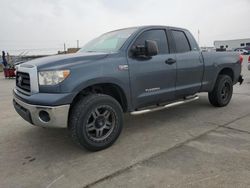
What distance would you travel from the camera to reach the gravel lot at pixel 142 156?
286 cm

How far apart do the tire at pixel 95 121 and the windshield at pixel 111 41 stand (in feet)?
3.21

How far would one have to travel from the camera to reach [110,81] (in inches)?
148

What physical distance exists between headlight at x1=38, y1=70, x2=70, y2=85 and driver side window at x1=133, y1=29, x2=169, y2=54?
1.57 metres

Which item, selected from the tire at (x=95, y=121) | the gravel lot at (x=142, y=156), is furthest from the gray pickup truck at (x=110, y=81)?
the gravel lot at (x=142, y=156)

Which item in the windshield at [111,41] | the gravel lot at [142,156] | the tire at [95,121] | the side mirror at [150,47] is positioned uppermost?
the windshield at [111,41]

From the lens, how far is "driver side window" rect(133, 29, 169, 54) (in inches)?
174

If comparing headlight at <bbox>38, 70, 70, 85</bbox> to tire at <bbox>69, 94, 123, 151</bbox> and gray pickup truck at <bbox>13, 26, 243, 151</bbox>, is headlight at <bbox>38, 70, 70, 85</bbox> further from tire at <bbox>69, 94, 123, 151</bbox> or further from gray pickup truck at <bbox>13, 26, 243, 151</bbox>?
tire at <bbox>69, 94, 123, 151</bbox>

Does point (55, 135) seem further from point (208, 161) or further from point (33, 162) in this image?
point (208, 161)

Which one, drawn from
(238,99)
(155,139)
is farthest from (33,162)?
(238,99)

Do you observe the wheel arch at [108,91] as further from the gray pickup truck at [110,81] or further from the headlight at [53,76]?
the headlight at [53,76]

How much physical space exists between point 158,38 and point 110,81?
4.96ft

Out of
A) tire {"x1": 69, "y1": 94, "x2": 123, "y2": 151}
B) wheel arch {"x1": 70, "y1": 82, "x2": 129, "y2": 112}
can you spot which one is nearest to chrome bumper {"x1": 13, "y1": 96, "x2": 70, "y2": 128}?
tire {"x1": 69, "y1": 94, "x2": 123, "y2": 151}

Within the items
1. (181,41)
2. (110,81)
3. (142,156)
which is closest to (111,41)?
(110,81)

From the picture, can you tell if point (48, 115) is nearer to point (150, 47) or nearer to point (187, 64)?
point (150, 47)
